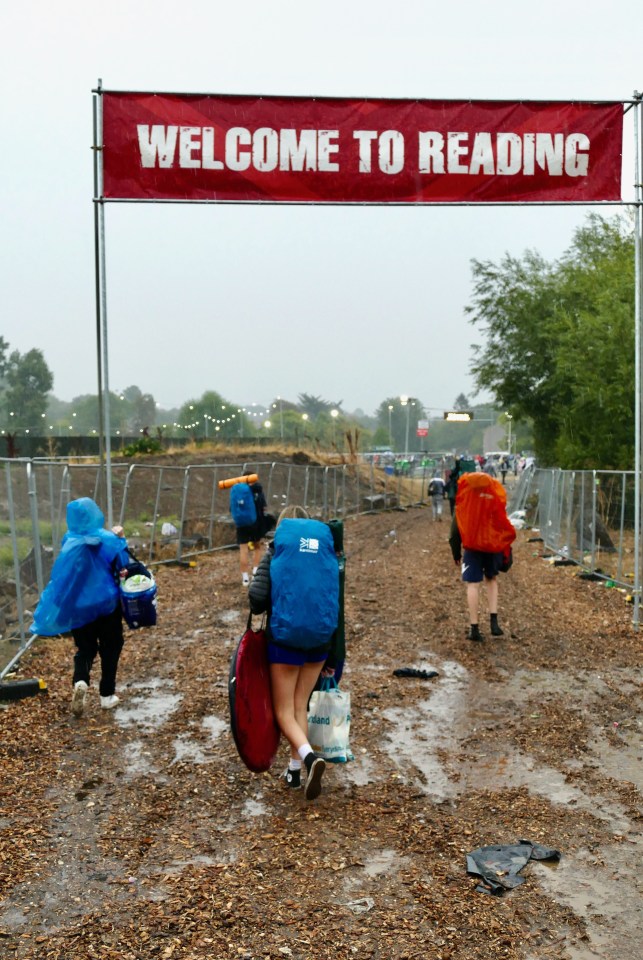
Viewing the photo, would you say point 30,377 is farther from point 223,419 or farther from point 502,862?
point 502,862

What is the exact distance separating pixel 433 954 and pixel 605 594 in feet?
36.1

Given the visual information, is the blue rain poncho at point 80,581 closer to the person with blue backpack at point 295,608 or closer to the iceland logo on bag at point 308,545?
→ the person with blue backpack at point 295,608

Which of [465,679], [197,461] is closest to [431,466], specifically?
[197,461]

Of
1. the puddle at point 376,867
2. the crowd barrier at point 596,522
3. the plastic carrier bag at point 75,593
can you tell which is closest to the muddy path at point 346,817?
the puddle at point 376,867

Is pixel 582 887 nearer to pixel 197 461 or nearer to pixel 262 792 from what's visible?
pixel 262 792

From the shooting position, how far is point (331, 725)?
573 cm

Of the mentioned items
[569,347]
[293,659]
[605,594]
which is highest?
[569,347]

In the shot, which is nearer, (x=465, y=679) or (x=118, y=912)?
(x=118, y=912)

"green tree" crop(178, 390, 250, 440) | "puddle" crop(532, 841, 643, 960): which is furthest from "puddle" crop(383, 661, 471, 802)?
"green tree" crop(178, 390, 250, 440)

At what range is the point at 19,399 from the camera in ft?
377

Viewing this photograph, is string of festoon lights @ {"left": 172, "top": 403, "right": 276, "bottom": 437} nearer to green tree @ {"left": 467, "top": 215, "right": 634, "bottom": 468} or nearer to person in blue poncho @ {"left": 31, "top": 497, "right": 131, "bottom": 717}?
green tree @ {"left": 467, "top": 215, "right": 634, "bottom": 468}

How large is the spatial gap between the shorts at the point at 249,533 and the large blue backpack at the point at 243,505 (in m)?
0.06

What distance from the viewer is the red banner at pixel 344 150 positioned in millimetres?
8867

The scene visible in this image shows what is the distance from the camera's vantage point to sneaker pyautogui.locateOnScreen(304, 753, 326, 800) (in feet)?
16.9
